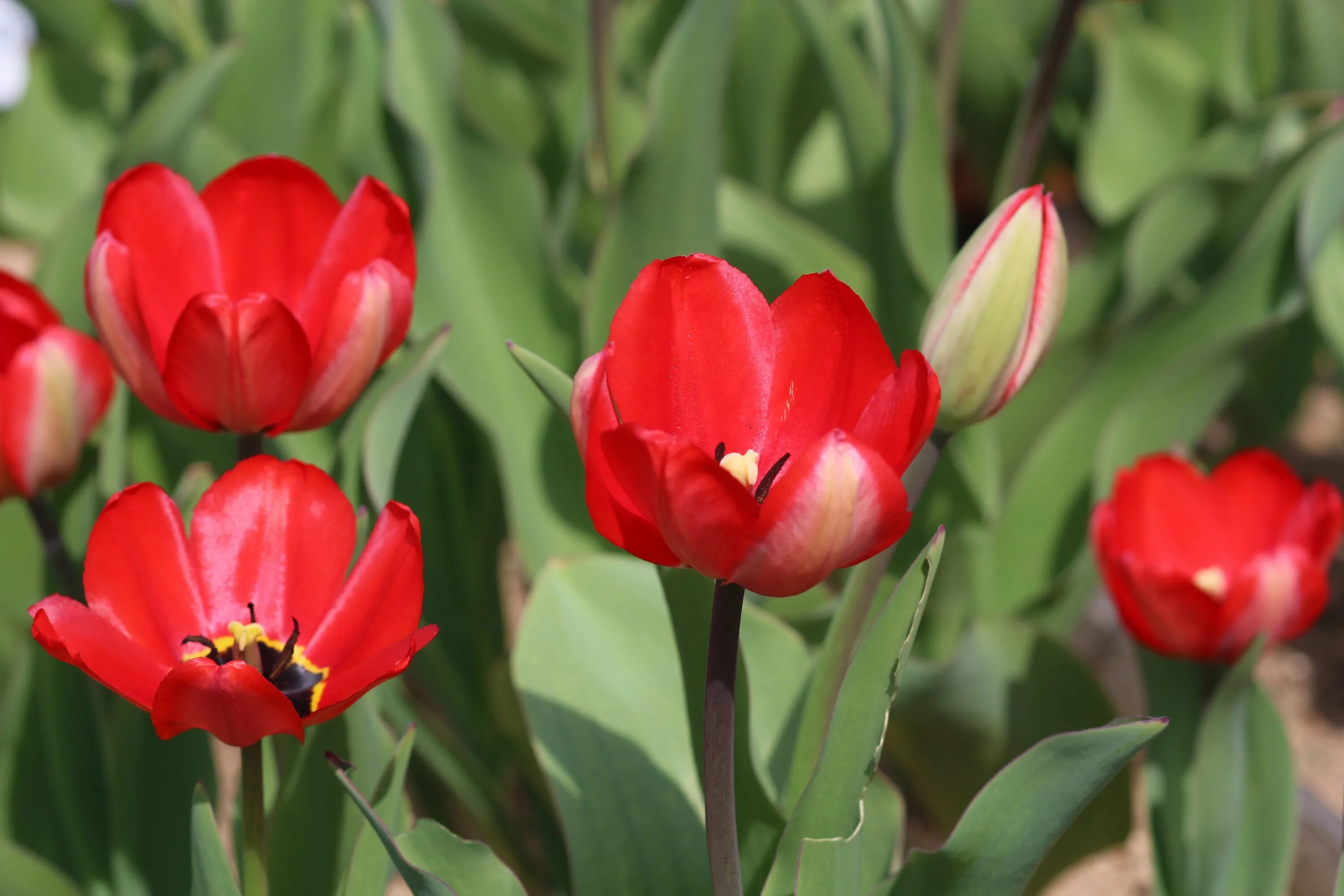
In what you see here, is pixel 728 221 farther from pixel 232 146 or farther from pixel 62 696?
pixel 62 696

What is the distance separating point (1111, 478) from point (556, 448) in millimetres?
508

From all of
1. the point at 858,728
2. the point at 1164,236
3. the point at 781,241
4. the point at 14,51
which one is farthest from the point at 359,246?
the point at 14,51

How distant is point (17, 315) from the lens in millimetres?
773

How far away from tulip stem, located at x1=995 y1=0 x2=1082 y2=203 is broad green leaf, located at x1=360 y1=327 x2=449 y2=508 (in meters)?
0.60

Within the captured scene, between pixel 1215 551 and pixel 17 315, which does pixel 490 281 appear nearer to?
pixel 17 315

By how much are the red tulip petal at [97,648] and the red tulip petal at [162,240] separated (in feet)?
0.56

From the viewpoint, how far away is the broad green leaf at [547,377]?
0.56 meters

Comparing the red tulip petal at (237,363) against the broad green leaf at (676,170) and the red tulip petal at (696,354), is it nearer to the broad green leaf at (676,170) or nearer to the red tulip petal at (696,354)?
the red tulip petal at (696,354)

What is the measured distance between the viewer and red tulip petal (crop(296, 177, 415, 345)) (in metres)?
0.67

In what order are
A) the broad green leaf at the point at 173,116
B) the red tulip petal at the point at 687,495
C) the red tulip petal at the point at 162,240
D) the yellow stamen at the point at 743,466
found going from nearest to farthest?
the red tulip petal at the point at 687,495, the yellow stamen at the point at 743,466, the red tulip petal at the point at 162,240, the broad green leaf at the point at 173,116

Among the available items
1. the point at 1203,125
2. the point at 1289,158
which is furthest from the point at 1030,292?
the point at 1203,125

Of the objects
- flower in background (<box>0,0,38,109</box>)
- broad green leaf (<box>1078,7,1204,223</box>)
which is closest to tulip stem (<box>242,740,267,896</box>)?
flower in background (<box>0,0,38,109</box>)

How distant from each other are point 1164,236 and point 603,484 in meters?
0.94

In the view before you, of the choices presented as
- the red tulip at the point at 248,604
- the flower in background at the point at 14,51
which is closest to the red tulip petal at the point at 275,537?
the red tulip at the point at 248,604
